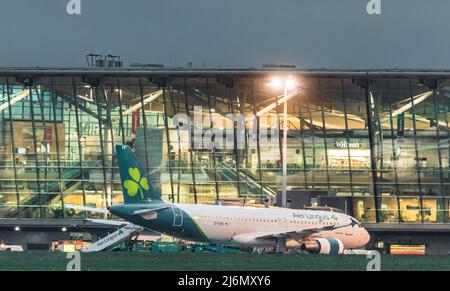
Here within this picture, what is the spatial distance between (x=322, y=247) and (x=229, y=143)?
24.7 metres

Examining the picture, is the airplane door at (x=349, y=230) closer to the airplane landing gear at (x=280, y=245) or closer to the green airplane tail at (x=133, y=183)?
the airplane landing gear at (x=280, y=245)

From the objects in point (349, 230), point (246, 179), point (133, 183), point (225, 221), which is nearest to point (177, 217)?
point (225, 221)

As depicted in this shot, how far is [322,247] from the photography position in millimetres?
94625

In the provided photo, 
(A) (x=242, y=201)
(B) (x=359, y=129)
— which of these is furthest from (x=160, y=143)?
(B) (x=359, y=129)

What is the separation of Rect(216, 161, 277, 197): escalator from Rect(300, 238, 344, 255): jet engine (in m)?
22.7

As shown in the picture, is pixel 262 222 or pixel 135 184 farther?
pixel 262 222

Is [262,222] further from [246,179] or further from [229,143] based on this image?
[229,143]

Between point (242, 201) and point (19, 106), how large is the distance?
22474mm

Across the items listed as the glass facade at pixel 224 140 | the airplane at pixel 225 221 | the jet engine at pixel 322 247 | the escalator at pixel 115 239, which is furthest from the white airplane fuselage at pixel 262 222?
the glass facade at pixel 224 140

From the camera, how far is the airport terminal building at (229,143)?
380 feet

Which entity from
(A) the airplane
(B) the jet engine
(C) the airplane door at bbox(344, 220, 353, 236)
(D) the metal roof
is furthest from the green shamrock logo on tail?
(D) the metal roof

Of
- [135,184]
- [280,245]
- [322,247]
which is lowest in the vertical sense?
[322,247]

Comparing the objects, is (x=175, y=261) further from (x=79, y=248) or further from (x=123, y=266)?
(x=79, y=248)
